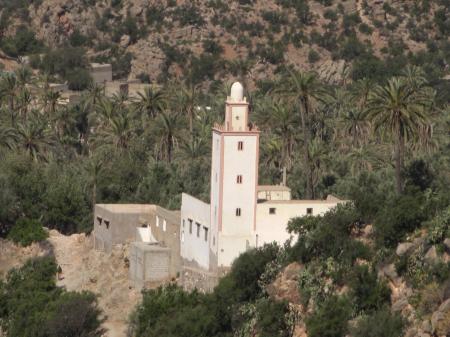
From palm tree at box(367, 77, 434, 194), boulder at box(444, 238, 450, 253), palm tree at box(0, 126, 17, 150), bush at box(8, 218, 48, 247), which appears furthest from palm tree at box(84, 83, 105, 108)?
boulder at box(444, 238, 450, 253)

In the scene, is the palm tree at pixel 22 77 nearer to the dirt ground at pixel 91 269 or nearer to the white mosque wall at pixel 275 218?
the dirt ground at pixel 91 269

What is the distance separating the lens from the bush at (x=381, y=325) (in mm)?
61625

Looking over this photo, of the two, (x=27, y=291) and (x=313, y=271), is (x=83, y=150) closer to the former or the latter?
(x=27, y=291)

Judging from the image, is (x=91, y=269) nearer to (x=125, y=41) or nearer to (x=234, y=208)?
(x=234, y=208)

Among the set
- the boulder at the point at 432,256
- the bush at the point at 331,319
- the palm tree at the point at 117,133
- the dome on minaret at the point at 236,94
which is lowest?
the bush at the point at 331,319

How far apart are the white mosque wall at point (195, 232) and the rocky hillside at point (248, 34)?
79237 millimetres

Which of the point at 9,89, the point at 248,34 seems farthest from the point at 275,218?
the point at 248,34

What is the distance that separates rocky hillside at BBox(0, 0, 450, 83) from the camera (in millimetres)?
158375

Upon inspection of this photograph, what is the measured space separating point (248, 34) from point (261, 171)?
232ft

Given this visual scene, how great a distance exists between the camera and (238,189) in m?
73.2

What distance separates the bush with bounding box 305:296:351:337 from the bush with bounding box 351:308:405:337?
1.08m

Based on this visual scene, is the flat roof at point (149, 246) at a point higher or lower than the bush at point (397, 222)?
higher

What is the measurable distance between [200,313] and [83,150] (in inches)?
1666

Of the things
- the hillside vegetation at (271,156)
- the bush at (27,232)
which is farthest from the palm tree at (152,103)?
the bush at (27,232)
